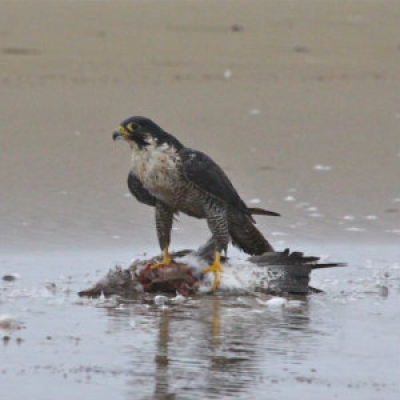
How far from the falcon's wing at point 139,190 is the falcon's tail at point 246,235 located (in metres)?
0.51

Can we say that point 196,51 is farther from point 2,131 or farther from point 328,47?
point 2,131

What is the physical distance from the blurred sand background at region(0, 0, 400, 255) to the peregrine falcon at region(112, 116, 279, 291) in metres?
1.49

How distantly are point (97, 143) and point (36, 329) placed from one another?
699 cm

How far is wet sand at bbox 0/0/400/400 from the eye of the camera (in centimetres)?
712

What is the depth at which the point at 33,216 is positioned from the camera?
11.5 metres

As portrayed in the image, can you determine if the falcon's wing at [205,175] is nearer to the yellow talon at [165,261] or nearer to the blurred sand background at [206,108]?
the yellow talon at [165,261]

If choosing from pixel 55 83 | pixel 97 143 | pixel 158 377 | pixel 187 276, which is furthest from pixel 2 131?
pixel 158 377

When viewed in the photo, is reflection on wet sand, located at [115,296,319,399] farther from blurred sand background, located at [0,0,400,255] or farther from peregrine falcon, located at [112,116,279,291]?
blurred sand background, located at [0,0,400,255]

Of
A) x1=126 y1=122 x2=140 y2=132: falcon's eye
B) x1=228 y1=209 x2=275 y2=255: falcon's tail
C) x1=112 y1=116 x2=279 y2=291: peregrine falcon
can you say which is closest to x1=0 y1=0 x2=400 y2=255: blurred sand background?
x1=228 y1=209 x2=275 y2=255: falcon's tail

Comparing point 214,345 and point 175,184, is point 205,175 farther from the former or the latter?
point 214,345

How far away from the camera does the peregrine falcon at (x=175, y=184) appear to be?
8.94 meters

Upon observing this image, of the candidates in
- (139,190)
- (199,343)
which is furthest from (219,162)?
(199,343)

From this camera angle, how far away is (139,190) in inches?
364

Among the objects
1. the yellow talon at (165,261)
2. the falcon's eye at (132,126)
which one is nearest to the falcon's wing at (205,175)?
the falcon's eye at (132,126)
